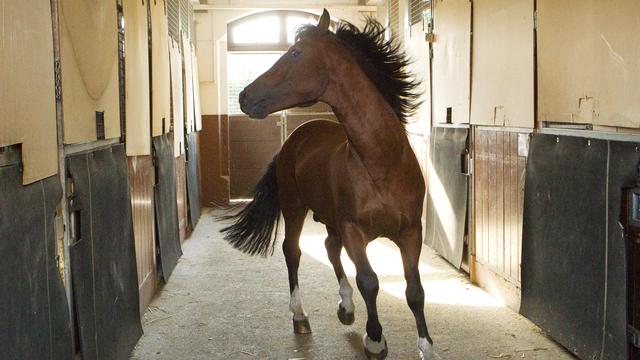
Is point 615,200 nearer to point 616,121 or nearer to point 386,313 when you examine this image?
point 616,121

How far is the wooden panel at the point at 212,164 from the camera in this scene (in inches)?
355

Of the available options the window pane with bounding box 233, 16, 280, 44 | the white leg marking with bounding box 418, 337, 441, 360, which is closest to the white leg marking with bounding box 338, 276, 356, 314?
the white leg marking with bounding box 418, 337, 441, 360

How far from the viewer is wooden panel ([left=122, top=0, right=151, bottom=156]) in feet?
11.1

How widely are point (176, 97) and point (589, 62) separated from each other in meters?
3.65

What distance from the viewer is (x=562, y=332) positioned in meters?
3.06

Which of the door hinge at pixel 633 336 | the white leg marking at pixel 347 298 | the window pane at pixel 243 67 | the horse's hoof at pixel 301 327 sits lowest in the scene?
the horse's hoof at pixel 301 327

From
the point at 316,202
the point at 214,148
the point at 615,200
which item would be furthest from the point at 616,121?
the point at 214,148

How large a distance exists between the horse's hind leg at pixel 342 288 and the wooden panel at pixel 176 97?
2.25 m

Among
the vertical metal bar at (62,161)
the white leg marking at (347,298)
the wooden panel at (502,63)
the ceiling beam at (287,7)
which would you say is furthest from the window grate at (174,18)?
the vertical metal bar at (62,161)

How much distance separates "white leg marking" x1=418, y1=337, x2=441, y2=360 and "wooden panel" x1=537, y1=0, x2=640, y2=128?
46.7 inches

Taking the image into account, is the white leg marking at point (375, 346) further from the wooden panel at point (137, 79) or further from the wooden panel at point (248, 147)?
the wooden panel at point (248, 147)

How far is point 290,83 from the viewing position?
288 cm

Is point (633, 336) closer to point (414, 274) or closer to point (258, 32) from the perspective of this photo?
point (414, 274)

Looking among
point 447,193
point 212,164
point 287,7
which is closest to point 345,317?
point 447,193
